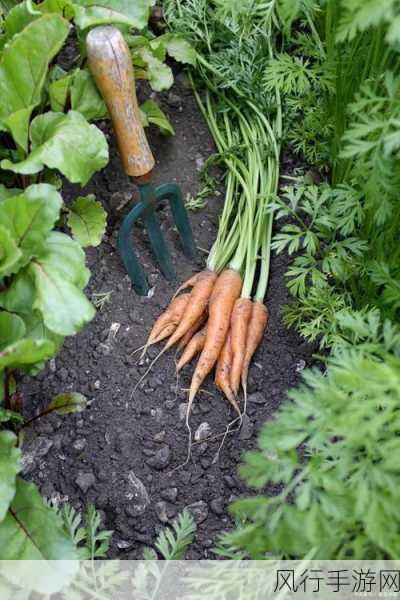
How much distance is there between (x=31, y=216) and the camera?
1.25 meters

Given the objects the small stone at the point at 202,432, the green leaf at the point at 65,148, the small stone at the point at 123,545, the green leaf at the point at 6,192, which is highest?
the green leaf at the point at 65,148

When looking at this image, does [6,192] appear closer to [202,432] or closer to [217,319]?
[217,319]

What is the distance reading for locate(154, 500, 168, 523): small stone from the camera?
1387 mm

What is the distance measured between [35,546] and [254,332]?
0.66m

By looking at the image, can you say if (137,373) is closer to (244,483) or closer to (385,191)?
(244,483)

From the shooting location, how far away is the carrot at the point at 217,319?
154 cm

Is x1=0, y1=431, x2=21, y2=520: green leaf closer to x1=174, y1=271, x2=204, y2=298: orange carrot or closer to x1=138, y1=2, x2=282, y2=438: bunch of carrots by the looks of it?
x1=138, y1=2, x2=282, y2=438: bunch of carrots

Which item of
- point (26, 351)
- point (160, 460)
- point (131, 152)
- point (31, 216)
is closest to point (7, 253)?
point (31, 216)

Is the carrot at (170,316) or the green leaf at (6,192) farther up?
the green leaf at (6,192)

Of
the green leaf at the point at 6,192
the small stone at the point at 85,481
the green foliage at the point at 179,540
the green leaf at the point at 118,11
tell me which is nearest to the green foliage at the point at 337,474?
the green foliage at the point at 179,540

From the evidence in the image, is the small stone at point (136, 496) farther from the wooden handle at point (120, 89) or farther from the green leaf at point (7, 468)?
the wooden handle at point (120, 89)

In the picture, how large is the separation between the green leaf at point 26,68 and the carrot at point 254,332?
63 cm

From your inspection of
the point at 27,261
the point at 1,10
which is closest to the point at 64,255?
the point at 27,261

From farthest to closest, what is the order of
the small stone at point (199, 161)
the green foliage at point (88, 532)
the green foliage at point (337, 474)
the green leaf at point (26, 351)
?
1. the small stone at point (199, 161)
2. the green foliage at point (88, 532)
3. the green leaf at point (26, 351)
4. the green foliage at point (337, 474)
